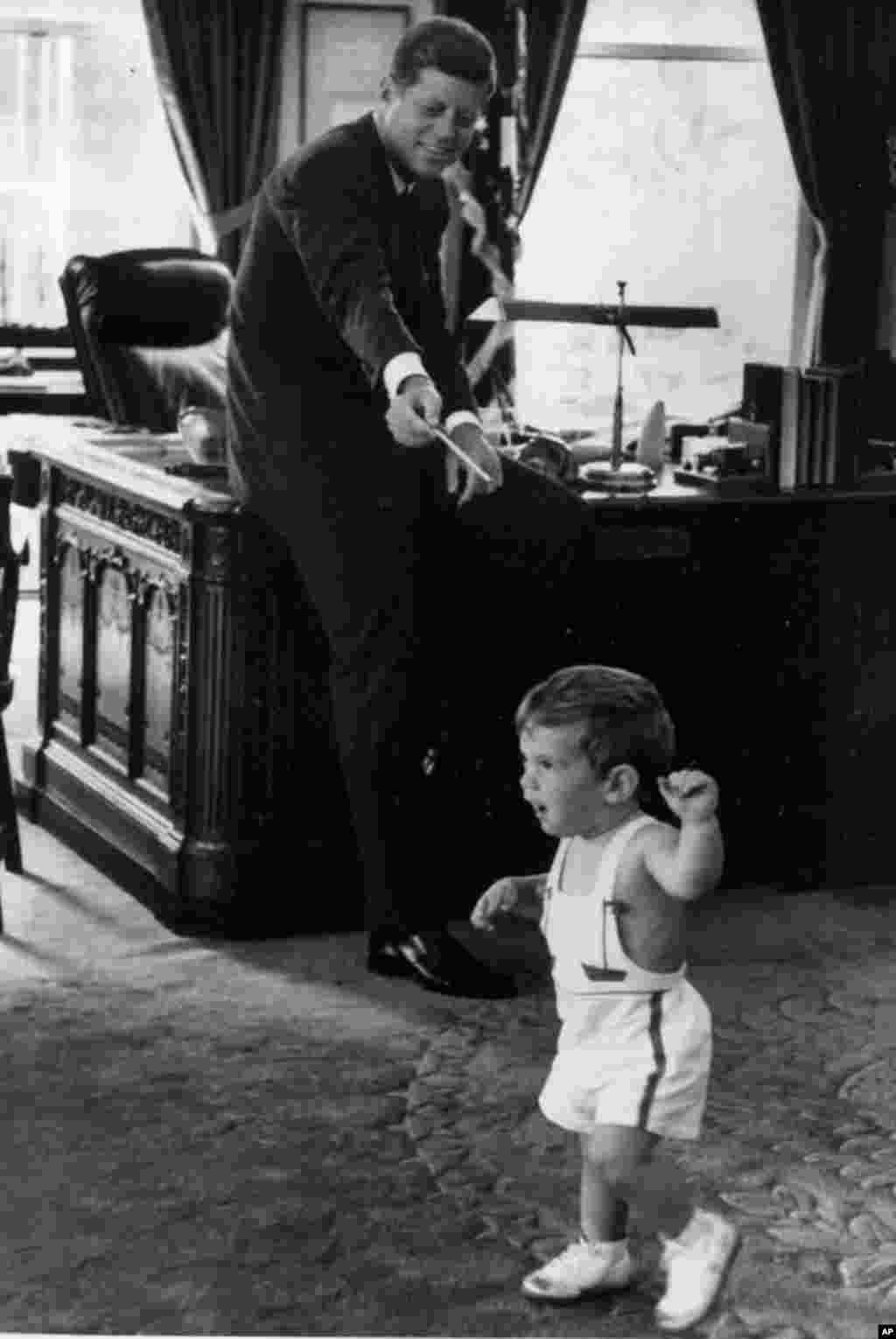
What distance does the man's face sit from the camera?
389 centimetres

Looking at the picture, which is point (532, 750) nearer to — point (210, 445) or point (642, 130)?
point (210, 445)

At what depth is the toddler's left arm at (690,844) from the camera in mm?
2453

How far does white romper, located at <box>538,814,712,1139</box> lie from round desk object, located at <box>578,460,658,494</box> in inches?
79.0

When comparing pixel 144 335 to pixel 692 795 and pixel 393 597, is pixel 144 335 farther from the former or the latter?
pixel 692 795

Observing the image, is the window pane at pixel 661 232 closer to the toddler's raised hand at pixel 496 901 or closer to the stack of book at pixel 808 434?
the stack of book at pixel 808 434

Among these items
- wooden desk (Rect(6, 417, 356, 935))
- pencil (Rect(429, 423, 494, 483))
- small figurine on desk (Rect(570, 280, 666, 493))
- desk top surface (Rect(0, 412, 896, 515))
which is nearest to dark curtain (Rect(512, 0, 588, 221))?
desk top surface (Rect(0, 412, 896, 515))

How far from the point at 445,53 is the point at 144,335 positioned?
2633 millimetres

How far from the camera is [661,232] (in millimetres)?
9930

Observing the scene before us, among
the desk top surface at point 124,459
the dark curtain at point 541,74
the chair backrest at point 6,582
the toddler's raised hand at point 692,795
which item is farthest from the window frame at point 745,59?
the toddler's raised hand at point 692,795

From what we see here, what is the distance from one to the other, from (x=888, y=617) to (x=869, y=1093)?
4.97 ft

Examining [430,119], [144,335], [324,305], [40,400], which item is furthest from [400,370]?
[40,400]

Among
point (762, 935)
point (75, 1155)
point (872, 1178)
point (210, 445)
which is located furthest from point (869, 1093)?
point (210, 445)

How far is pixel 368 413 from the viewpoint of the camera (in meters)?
4.11

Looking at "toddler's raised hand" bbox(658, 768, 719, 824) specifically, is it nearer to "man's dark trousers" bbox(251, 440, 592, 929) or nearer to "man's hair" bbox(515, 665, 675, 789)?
"man's hair" bbox(515, 665, 675, 789)
